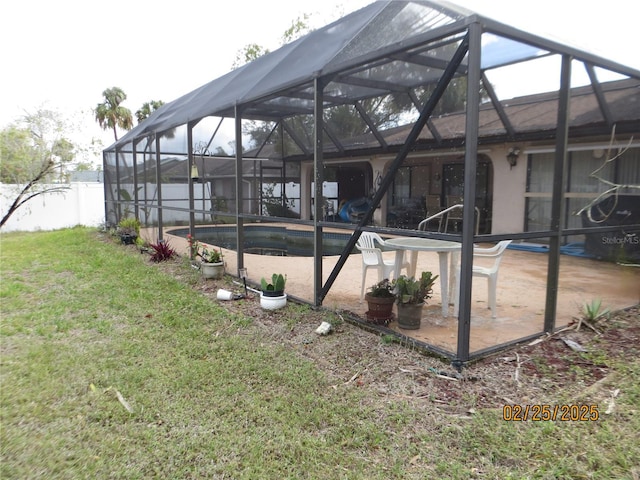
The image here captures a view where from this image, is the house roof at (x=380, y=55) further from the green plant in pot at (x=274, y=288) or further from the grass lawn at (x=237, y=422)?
the grass lawn at (x=237, y=422)

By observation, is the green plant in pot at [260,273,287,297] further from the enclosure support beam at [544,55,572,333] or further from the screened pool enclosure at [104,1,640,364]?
the enclosure support beam at [544,55,572,333]

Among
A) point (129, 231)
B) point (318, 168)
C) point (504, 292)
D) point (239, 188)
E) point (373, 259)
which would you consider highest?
point (318, 168)

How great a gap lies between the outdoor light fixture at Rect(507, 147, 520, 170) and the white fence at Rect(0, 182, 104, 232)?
12827 millimetres

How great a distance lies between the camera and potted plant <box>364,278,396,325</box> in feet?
12.6

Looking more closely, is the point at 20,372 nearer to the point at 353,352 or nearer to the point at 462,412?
the point at 353,352

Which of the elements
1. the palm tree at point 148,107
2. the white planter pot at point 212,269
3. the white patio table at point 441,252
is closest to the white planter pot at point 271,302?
the white patio table at point 441,252

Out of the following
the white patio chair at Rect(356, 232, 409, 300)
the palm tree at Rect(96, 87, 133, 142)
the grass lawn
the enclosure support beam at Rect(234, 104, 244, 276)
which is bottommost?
the grass lawn

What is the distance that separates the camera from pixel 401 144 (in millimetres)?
9508

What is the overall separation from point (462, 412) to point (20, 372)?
309cm

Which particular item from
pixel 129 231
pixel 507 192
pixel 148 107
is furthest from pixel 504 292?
pixel 148 107

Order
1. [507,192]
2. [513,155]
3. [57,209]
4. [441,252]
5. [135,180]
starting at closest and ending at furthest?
1. [441,252]
2. [513,155]
3. [507,192]
4. [135,180]
5. [57,209]
